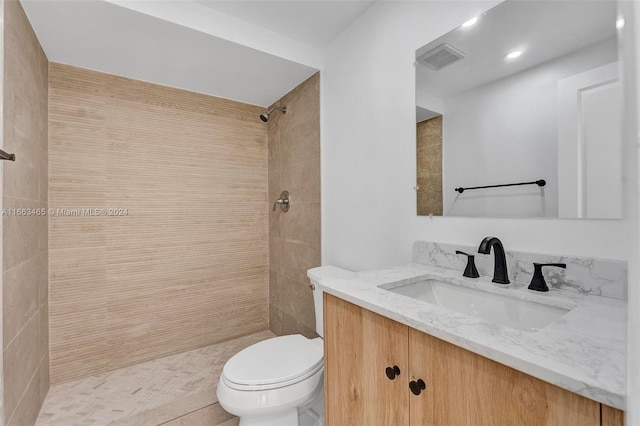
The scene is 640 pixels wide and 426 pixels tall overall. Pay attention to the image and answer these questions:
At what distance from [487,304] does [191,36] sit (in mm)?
1934

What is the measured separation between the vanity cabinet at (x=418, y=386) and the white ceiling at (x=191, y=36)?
1.58 metres

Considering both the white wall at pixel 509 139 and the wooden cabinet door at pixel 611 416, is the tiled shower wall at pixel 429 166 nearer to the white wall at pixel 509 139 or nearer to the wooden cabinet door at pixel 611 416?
the white wall at pixel 509 139

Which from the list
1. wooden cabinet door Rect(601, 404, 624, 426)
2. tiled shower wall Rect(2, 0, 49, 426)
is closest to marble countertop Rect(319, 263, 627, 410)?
wooden cabinet door Rect(601, 404, 624, 426)

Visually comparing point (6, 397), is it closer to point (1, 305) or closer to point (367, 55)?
point (1, 305)

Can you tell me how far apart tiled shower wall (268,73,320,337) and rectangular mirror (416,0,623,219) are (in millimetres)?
894

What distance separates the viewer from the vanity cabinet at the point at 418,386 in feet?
1.67

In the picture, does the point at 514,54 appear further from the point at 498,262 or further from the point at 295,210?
the point at 295,210

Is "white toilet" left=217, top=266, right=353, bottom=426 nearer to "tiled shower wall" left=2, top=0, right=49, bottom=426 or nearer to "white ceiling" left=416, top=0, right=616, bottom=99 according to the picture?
"tiled shower wall" left=2, top=0, right=49, bottom=426

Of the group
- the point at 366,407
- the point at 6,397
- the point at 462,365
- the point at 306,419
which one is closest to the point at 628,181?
the point at 462,365

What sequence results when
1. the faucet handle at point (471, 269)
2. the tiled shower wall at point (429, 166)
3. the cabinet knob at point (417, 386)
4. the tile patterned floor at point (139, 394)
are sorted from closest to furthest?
the cabinet knob at point (417, 386) → the faucet handle at point (471, 269) → the tiled shower wall at point (429, 166) → the tile patterned floor at point (139, 394)

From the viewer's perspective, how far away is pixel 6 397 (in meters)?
1.08

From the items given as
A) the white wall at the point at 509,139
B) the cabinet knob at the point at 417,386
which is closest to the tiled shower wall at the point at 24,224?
the cabinet knob at the point at 417,386

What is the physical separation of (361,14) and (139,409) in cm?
258

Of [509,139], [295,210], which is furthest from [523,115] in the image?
[295,210]
